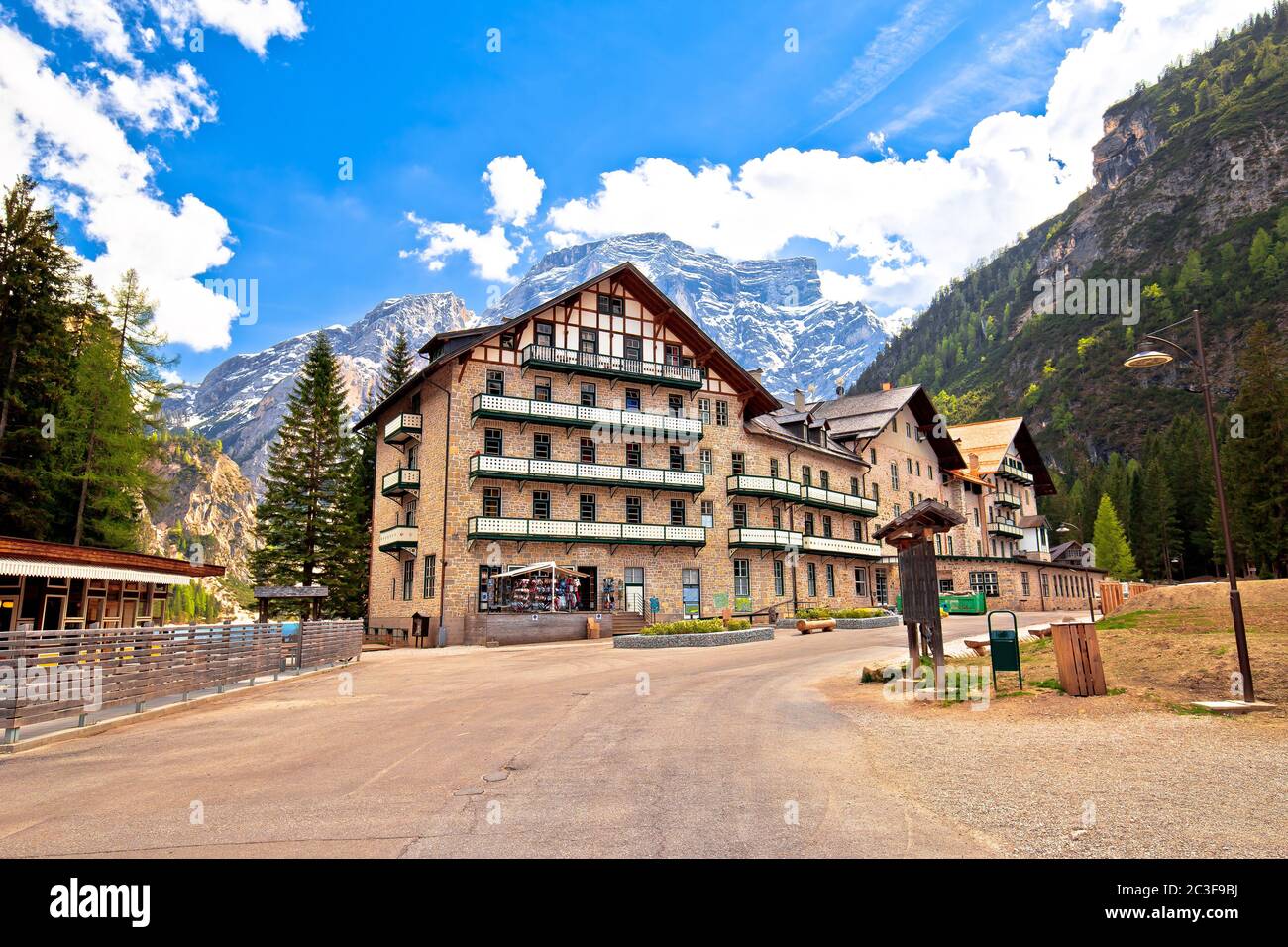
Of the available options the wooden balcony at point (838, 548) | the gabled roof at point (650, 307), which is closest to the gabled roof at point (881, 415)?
the wooden balcony at point (838, 548)

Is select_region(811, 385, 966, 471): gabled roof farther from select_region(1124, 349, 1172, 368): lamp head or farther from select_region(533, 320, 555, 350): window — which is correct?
select_region(1124, 349, 1172, 368): lamp head

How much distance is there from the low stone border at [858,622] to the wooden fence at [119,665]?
25797mm

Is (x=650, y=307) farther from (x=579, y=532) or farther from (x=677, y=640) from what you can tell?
(x=677, y=640)

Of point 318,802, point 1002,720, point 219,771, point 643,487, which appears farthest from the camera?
point 643,487

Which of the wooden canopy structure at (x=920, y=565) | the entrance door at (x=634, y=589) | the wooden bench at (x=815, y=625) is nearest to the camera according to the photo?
the wooden canopy structure at (x=920, y=565)

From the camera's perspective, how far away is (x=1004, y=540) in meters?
74.4

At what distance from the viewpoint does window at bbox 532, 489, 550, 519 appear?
4144 centimetres

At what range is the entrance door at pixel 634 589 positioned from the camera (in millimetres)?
43125

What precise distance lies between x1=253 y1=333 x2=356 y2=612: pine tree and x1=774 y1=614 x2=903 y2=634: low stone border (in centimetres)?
2968

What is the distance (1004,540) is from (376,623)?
2304 inches

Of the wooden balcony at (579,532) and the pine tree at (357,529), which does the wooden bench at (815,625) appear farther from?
the pine tree at (357,529)

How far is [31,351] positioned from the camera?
36938mm
